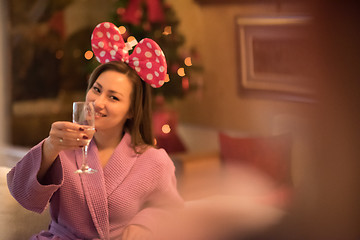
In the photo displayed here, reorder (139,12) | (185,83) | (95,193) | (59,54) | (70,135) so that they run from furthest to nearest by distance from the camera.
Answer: (59,54) < (185,83) < (139,12) < (95,193) < (70,135)

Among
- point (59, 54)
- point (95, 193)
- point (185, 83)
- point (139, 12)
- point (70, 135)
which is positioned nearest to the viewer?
point (70, 135)

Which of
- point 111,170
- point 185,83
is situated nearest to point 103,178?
point 111,170

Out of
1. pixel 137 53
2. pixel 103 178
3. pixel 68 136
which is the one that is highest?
pixel 137 53

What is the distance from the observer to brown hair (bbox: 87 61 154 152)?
1.08 m

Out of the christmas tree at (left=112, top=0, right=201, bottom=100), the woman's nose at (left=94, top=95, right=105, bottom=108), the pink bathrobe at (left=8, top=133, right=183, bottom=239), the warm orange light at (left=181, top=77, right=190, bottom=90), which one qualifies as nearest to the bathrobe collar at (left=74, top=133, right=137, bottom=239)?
the pink bathrobe at (left=8, top=133, right=183, bottom=239)

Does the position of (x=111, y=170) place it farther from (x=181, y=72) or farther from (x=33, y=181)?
(x=181, y=72)

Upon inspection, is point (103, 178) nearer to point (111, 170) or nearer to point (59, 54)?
point (111, 170)

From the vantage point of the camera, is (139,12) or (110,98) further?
(139,12)

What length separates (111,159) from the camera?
1.04 m

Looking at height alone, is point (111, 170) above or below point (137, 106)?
below

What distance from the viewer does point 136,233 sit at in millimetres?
993

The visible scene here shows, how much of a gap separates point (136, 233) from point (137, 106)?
278mm

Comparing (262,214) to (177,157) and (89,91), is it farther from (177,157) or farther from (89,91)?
(177,157)

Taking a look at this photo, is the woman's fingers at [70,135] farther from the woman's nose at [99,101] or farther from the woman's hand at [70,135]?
the woman's nose at [99,101]
